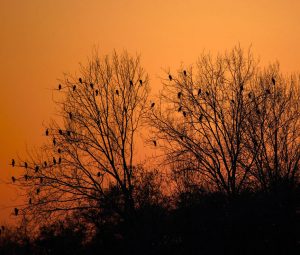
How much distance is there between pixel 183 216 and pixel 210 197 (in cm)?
176

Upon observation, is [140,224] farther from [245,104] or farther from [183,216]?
[245,104]

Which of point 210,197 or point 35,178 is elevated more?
point 35,178

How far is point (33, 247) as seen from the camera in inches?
1523

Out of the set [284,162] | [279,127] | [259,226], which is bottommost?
[259,226]

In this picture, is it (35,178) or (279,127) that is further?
(279,127)

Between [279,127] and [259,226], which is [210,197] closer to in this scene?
[259,226]

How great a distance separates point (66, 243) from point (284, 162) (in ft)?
49.0

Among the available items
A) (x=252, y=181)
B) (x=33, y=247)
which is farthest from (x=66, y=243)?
(x=252, y=181)

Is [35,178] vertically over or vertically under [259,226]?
over

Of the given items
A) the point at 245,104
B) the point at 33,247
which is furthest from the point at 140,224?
the point at 33,247

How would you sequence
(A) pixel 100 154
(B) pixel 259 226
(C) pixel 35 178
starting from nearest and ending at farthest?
(B) pixel 259 226 → (C) pixel 35 178 → (A) pixel 100 154

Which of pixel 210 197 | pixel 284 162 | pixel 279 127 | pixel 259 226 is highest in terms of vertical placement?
pixel 279 127

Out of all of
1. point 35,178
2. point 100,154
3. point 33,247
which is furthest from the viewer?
point 33,247

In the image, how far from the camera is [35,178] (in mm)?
26125
